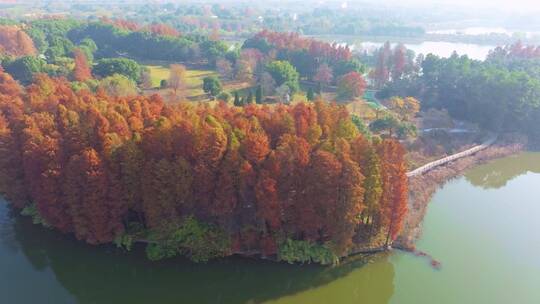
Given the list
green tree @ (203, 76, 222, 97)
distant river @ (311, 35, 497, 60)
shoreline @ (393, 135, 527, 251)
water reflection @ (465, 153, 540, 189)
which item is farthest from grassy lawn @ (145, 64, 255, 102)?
distant river @ (311, 35, 497, 60)

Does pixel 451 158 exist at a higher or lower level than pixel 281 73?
lower

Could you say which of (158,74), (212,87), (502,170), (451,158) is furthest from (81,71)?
(502,170)

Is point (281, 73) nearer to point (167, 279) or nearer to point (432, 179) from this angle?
point (432, 179)

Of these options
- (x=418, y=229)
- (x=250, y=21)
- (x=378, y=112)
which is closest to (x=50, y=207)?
(x=418, y=229)

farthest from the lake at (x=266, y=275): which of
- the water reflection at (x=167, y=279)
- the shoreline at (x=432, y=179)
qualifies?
the shoreline at (x=432, y=179)

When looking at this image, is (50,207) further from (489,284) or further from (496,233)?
(496,233)
